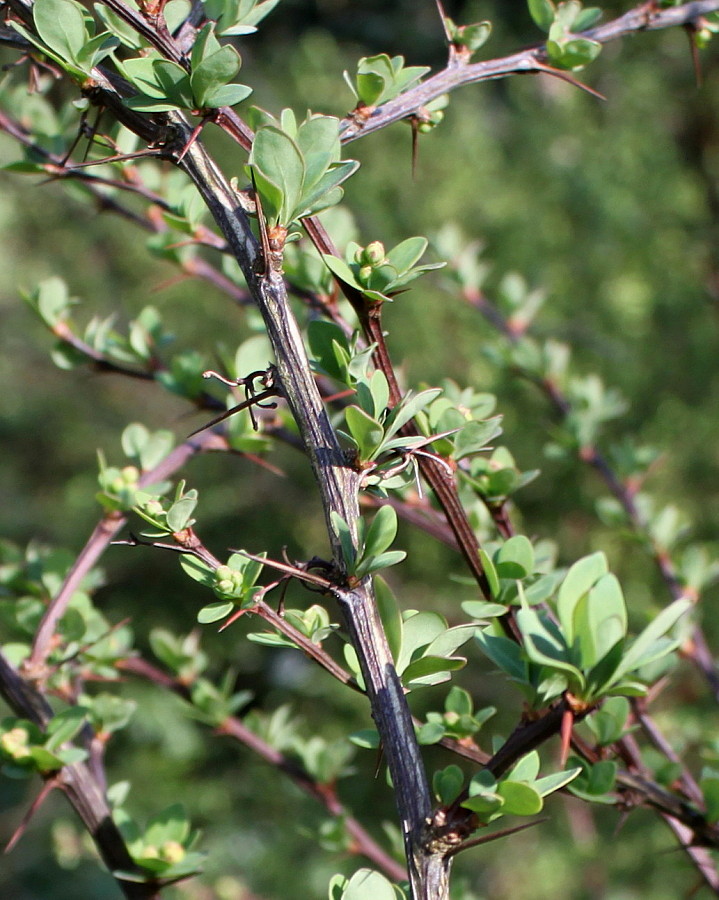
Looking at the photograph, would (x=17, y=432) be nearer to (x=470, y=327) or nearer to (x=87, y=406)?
(x=87, y=406)

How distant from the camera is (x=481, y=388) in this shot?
218 centimetres

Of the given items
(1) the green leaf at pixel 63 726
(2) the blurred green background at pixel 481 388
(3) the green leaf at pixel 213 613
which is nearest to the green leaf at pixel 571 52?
(3) the green leaf at pixel 213 613

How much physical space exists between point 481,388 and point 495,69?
162 centimetres

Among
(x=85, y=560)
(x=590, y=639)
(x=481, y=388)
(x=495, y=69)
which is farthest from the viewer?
(x=481, y=388)

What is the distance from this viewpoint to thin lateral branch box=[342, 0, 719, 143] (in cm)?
52

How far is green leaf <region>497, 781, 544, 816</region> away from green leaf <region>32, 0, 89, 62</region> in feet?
1.39

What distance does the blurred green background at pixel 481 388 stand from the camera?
2.23 metres

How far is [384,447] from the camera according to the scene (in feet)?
1.39

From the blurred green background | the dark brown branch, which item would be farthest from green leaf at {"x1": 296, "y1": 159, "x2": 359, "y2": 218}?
the blurred green background

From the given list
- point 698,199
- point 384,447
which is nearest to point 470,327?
point 698,199

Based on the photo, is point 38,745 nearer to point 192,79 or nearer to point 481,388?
point 192,79

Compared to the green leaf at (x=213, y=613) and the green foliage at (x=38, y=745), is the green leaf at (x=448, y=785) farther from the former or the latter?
the green foliage at (x=38, y=745)

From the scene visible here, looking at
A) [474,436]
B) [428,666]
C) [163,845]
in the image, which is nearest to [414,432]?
[474,436]

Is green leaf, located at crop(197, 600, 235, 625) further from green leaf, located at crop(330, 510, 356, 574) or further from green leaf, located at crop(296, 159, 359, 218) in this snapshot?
green leaf, located at crop(296, 159, 359, 218)
